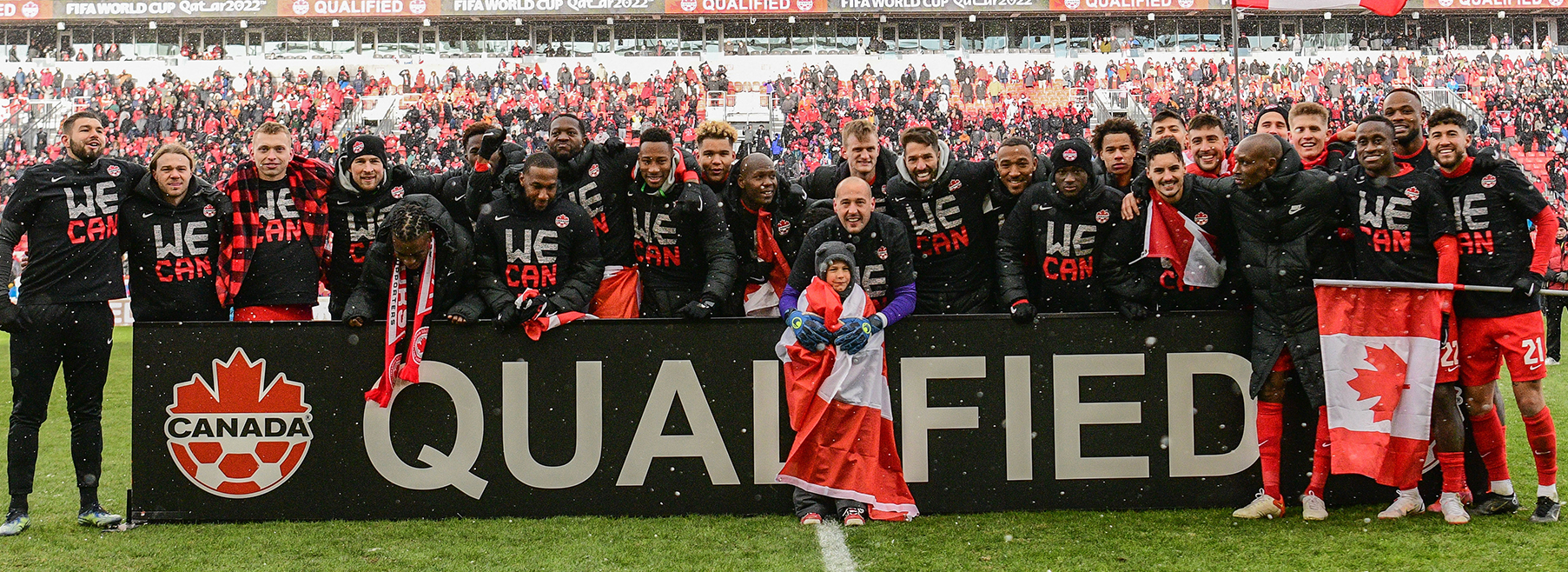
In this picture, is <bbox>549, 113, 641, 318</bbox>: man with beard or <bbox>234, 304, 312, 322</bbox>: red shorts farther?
<bbox>549, 113, 641, 318</bbox>: man with beard

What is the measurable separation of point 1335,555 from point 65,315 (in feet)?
17.1

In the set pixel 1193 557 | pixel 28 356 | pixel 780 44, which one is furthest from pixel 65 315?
pixel 780 44

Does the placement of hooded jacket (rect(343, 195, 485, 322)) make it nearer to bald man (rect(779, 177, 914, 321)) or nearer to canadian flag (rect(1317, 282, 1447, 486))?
bald man (rect(779, 177, 914, 321))

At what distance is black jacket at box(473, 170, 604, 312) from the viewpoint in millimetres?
5141

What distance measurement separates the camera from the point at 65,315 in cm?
480

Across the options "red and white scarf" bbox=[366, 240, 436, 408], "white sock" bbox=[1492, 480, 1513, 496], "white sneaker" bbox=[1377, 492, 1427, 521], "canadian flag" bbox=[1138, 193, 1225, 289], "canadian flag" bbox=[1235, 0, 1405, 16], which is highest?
"canadian flag" bbox=[1235, 0, 1405, 16]

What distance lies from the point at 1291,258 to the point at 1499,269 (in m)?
0.79

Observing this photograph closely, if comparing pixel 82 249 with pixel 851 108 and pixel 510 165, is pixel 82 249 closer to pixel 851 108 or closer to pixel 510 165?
pixel 510 165

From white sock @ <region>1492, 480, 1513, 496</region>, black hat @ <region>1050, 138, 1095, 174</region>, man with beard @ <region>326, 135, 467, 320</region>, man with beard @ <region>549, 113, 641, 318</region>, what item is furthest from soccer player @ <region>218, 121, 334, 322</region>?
white sock @ <region>1492, 480, 1513, 496</region>

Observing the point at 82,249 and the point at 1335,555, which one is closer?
the point at 1335,555

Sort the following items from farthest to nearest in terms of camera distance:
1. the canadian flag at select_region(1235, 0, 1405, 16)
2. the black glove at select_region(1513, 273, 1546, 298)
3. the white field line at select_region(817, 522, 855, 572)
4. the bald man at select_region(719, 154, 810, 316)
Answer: the canadian flag at select_region(1235, 0, 1405, 16), the bald man at select_region(719, 154, 810, 316), the black glove at select_region(1513, 273, 1546, 298), the white field line at select_region(817, 522, 855, 572)

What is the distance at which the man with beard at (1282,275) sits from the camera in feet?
15.7

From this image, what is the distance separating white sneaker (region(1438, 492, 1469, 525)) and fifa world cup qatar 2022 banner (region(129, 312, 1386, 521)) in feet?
1.81

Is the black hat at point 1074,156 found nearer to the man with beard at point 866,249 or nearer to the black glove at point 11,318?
the man with beard at point 866,249
